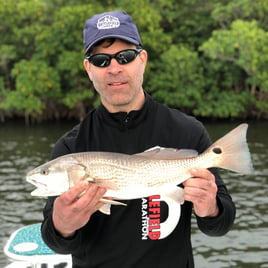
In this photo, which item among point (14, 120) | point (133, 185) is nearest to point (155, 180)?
point (133, 185)

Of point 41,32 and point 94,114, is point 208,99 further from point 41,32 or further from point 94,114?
point 94,114

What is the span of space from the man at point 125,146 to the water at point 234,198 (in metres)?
6.21

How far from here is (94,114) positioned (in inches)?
126

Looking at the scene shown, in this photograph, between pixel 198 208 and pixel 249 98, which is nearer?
pixel 198 208

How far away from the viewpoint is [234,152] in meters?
2.86

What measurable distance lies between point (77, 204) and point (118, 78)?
87 cm

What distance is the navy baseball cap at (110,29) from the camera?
2.94 m

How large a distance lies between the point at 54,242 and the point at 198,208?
3.17 ft

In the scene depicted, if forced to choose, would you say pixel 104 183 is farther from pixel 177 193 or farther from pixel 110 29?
pixel 110 29

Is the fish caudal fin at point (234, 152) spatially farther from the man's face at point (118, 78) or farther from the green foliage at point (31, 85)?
the green foliage at point (31, 85)

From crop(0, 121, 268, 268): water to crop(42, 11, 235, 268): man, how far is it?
621cm

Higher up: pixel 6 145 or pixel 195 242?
pixel 195 242

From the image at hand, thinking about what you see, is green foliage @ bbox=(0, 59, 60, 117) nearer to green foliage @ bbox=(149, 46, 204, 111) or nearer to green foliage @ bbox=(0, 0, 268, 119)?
green foliage @ bbox=(0, 0, 268, 119)

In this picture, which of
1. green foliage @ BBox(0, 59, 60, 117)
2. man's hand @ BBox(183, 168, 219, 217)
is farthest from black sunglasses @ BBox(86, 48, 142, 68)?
green foliage @ BBox(0, 59, 60, 117)
